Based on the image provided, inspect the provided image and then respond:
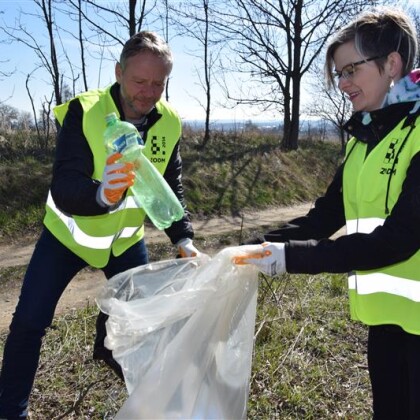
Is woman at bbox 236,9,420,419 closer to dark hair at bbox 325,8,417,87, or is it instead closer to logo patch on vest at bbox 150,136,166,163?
dark hair at bbox 325,8,417,87

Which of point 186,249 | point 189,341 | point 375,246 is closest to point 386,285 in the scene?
point 375,246

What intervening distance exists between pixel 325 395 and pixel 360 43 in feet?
6.24

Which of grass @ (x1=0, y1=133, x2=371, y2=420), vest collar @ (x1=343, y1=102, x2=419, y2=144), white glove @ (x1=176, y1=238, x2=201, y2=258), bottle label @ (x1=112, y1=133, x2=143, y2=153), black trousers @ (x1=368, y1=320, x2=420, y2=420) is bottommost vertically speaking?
grass @ (x1=0, y1=133, x2=371, y2=420)

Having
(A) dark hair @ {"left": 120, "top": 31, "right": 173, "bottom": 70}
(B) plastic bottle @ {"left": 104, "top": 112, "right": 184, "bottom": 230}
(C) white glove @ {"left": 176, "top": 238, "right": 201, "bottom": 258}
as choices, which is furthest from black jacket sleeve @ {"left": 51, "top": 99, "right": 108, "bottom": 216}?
(C) white glove @ {"left": 176, "top": 238, "right": 201, "bottom": 258}

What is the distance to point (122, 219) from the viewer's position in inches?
89.4

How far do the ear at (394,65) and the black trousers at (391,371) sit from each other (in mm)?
861

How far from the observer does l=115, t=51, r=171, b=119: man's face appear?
6.74 feet

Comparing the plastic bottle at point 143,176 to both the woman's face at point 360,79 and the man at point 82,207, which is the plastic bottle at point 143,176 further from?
the woman's face at point 360,79

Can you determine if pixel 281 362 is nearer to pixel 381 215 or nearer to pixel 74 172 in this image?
pixel 381 215

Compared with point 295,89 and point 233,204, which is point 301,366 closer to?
point 233,204

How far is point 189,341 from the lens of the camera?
1643 millimetres

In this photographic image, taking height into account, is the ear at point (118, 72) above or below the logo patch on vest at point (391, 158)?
above

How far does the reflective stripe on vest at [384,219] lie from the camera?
1485mm

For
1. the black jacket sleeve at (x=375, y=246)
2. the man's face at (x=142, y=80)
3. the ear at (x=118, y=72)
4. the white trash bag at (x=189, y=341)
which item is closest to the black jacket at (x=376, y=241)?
the black jacket sleeve at (x=375, y=246)
